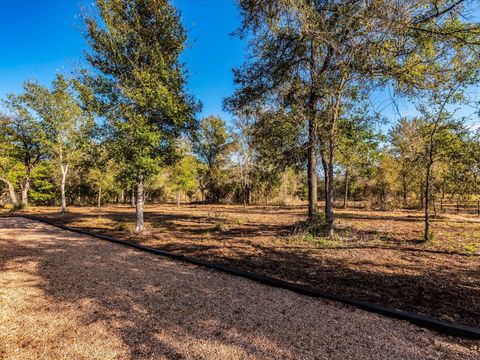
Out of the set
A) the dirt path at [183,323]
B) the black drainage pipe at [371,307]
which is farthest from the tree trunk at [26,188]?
the black drainage pipe at [371,307]

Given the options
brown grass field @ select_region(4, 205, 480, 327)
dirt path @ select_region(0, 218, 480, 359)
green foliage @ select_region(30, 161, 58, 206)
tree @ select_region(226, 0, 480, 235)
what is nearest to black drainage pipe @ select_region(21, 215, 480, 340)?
dirt path @ select_region(0, 218, 480, 359)

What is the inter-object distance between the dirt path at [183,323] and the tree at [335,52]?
151 inches

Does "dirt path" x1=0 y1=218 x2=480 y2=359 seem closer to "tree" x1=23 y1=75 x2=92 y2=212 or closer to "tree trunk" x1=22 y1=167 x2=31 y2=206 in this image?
"tree" x1=23 y1=75 x2=92 y2=212

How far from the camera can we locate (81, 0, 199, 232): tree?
29.1 feet

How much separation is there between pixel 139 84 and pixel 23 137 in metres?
23.1

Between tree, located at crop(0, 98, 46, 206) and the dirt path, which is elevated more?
tree, located at crop(0, 98, 46, 206)

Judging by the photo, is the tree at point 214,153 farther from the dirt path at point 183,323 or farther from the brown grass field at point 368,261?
the dirt path at point 183,323

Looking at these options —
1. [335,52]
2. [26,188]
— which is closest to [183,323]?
[335,52]

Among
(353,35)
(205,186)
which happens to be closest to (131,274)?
(353,35)

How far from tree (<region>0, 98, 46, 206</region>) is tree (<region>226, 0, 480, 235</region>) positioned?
21.6 meters

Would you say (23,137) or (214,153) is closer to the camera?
(23,137)

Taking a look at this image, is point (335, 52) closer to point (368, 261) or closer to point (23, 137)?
point (368, 261)

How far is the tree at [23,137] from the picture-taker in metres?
20.5

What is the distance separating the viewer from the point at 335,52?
5.60 metres
